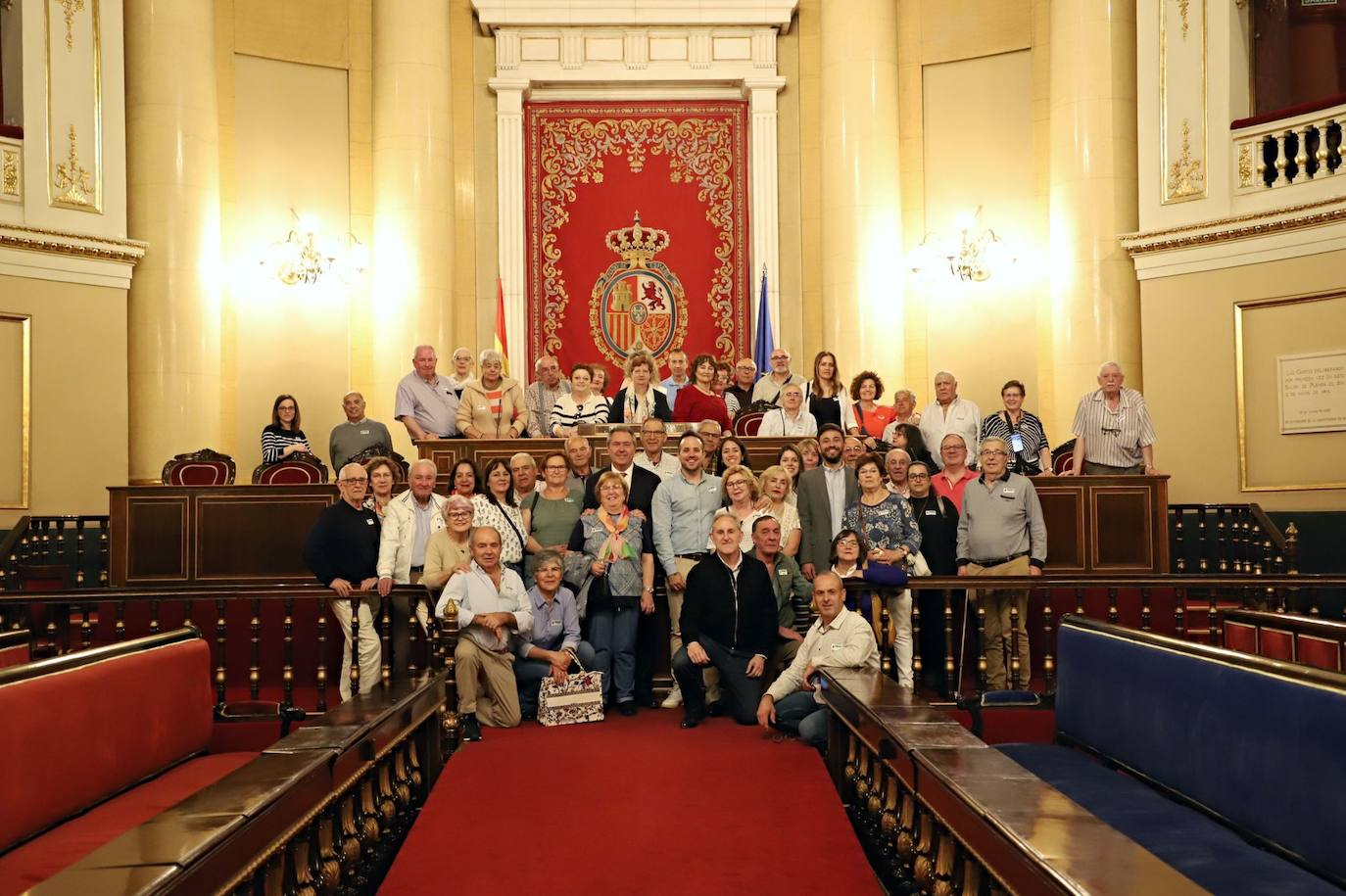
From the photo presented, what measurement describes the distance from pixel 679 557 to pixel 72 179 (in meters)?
7.19

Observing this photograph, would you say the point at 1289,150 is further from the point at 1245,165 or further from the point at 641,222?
the point at 641,222

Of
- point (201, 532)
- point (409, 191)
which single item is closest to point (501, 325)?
point (409, 191)

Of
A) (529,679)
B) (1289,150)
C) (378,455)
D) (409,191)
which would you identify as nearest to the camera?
(529,679)

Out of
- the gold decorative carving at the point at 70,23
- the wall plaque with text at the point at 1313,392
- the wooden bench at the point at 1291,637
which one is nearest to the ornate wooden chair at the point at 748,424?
the wooden bench at the point at 1291,637

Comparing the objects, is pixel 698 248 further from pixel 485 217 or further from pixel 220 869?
pixel 220 869

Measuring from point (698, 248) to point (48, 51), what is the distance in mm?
6405

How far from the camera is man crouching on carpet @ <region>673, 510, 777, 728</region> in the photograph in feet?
21.5

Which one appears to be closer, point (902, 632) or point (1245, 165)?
point (902, 632)

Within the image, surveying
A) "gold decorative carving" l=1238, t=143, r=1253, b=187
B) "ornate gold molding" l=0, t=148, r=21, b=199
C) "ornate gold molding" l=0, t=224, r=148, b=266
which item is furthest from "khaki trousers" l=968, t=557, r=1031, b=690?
"ornate gold molding" l=0, t=148, r=21, b=199

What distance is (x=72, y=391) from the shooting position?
36.5ft

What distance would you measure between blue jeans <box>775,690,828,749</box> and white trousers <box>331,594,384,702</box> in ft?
6.90

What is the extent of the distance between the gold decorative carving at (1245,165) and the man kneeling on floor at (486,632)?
7581 millimetres

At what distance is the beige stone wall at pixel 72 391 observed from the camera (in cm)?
1083

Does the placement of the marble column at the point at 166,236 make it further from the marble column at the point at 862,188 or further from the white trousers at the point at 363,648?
the marble column at the point at 862,188
